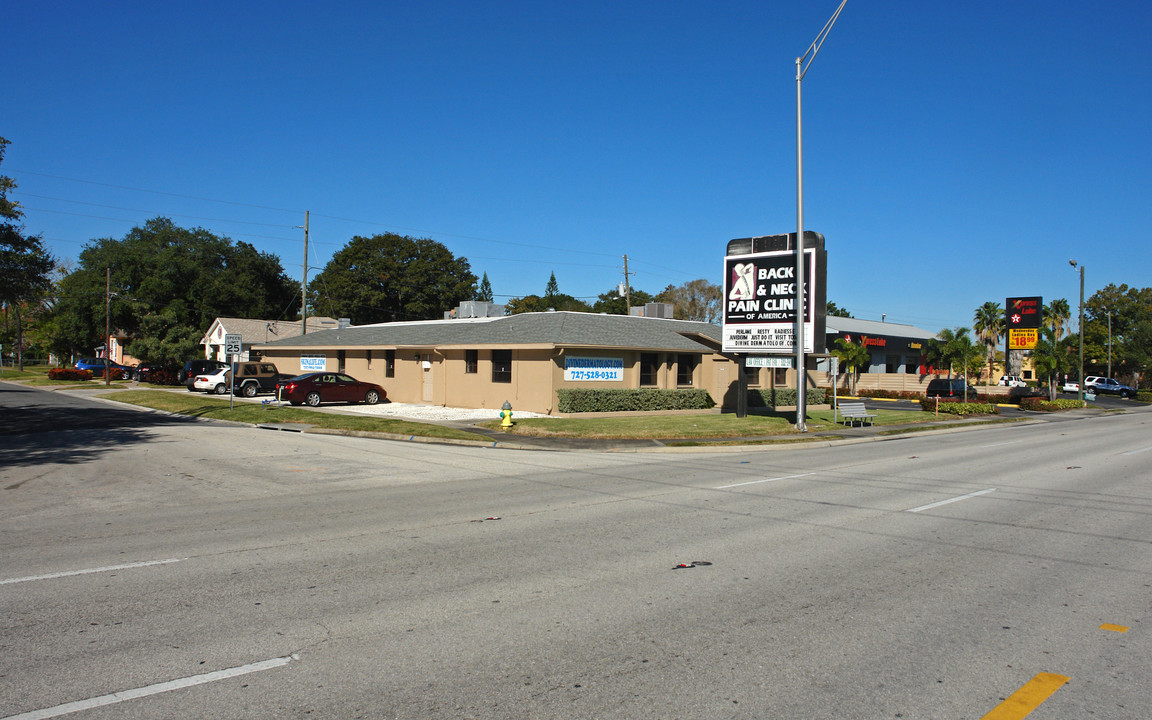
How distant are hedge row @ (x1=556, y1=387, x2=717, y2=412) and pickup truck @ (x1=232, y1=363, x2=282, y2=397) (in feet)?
63.9

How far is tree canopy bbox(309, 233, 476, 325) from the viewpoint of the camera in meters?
75.4

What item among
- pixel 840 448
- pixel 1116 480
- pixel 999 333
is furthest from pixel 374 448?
pixel 999 333

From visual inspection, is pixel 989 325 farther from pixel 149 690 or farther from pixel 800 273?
pixel 149 690

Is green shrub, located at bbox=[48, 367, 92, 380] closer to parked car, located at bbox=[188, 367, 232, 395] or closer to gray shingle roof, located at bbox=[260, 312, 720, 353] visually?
parked car, located at bbox=[188, 367, 232, 395]

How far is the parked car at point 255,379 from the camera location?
37.9 meters

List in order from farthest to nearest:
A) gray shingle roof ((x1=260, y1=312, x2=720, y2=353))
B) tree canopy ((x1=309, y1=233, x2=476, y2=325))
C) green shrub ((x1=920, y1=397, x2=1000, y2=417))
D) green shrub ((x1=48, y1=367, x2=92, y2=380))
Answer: tree canopy ((x1=309, y1=233, x2=476, y2=325)) < green shrub ((x1=48, y1=367, x2=92, y2=380)) < green shrub ((x1=920, y1=397, x2=1000, y2=417)) < gray shingle roof ((x1=260, y1=312, x2=720, y2=353))

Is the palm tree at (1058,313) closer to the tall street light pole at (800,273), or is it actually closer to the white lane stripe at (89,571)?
A: the tall street light pole at (800,273)

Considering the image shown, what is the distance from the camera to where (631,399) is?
2912 cm

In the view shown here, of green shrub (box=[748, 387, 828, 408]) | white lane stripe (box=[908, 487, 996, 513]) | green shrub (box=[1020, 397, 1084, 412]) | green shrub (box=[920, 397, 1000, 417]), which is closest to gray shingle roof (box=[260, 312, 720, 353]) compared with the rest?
green shrub (box=[748, 387, 828, 408])

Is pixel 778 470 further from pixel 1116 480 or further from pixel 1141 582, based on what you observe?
pixel 1141 582

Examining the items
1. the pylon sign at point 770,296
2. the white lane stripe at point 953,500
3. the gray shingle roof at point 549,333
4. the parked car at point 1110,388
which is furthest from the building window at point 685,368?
the parked car at point 1110,388

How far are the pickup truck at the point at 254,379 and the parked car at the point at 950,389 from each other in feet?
134

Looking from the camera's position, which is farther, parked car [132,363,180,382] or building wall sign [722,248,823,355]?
parked car [132,363,180,382]

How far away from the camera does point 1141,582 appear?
22.2ft
